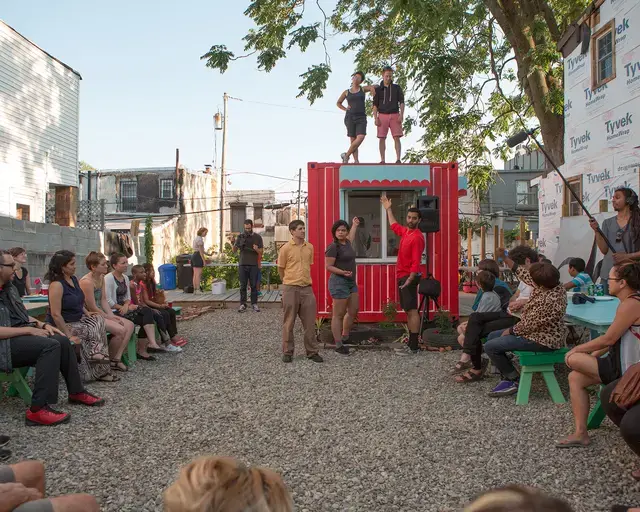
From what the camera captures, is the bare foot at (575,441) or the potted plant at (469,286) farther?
the potted plant at (469,286)

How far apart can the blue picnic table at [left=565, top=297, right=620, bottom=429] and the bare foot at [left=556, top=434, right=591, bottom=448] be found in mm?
277

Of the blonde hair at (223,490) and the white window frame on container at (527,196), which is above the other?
the white window frame on container at (527,196)

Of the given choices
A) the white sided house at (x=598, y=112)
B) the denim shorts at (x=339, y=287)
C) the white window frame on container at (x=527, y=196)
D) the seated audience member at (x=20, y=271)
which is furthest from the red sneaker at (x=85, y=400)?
the white window frame on container at (x=527, y=196)

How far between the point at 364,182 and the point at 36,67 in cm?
1349

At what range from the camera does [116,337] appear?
21.7 feet

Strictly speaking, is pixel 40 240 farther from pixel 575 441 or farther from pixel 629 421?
pixel 629 421

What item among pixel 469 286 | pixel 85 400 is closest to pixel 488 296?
pixel 85 400

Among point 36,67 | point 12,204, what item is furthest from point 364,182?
point 36,67

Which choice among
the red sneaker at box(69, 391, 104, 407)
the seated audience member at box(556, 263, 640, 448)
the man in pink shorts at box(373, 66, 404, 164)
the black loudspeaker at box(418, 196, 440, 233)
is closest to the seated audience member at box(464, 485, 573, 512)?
the seated audience member at box(556, 263, 640, 448)

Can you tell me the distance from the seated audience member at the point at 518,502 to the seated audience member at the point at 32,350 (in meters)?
4.24

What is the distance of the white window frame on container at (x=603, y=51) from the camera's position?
9.38 meters

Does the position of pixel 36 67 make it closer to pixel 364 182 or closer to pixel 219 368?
pixel 364 182

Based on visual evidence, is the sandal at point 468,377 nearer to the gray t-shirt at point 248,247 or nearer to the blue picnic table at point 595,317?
the blue picnic table at point 595,317

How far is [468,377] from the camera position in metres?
6.02
